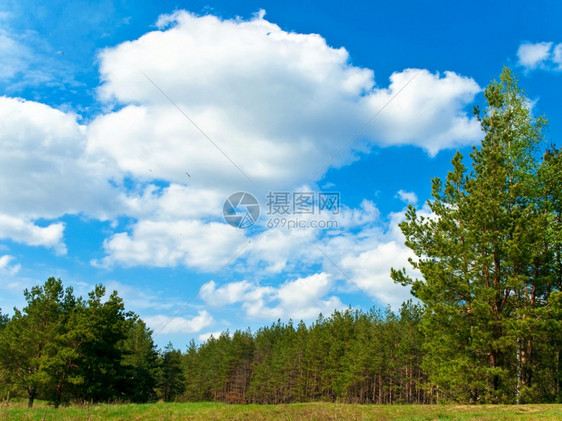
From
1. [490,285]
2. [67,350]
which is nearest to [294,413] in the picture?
[490,285]

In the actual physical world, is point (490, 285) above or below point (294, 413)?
above

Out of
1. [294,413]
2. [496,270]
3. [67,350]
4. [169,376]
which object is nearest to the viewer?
[294,413]

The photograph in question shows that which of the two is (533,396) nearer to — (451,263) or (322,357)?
(451,263)

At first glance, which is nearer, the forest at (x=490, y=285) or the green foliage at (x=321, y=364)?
the forest at (x=490, y=285)

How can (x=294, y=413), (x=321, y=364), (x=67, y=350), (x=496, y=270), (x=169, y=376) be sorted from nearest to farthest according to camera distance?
(x=294, y=413) < (x=496, y=270) < (x=67, y=350) < (x=169, y=376) < (x=321, y=364)

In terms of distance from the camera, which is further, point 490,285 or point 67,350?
point 67,350

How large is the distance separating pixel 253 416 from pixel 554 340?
19725mm

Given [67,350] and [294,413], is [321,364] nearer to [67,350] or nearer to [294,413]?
[67,350]

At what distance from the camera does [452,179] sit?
27000 millimetres

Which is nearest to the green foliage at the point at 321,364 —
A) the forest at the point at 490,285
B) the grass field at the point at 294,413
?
the forest at the point at 490,285

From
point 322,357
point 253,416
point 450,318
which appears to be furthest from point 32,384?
point 322,357

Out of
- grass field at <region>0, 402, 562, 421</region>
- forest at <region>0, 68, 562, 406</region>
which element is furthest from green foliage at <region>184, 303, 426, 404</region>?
grass field at <region>0, 402, 562, 421</region>

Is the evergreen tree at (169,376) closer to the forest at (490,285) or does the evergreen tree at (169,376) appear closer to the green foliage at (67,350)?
the green foliage at (67,350)

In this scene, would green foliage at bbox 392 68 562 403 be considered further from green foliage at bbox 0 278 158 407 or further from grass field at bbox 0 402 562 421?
green foliage at bbox 0 278 158 407
